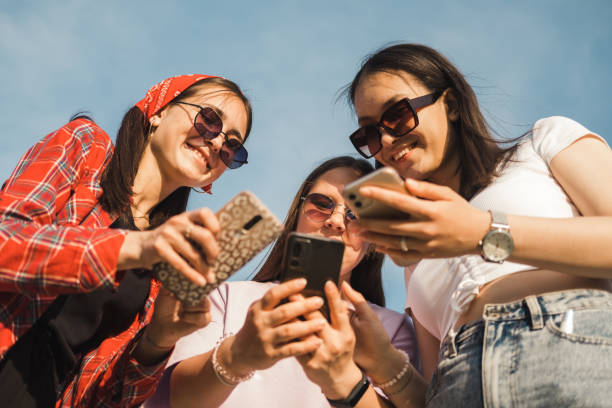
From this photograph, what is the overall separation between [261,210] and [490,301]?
130 cm

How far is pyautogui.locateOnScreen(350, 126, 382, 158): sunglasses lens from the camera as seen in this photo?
3.71 metres

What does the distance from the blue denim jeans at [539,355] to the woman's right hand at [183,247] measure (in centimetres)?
130

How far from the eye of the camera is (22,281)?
2166 millimetres

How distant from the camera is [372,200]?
214 cm

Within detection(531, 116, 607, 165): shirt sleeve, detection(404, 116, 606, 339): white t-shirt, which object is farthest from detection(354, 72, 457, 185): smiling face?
detection(531, 116, 607, 165): shirt sleeve

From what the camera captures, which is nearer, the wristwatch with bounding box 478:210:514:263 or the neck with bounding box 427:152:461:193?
the wristwatch with bounding box 478:210:514:263

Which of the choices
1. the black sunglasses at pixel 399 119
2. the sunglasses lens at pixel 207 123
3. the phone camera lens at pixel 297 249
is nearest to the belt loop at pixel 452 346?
the phone camera lens at pixel 297 249

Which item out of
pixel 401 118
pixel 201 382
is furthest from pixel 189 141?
pixel 201 382

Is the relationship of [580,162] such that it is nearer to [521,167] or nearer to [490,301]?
Result: [521,167]

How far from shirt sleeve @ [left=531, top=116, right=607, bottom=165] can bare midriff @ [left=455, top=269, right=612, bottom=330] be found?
720 mm

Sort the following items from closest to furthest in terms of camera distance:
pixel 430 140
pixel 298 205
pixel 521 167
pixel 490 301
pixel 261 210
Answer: pixel 261 210, pixel 490 301, pixel 521 167, pixel 430 140, pixel 298 205

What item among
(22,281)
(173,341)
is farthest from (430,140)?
(22,281)

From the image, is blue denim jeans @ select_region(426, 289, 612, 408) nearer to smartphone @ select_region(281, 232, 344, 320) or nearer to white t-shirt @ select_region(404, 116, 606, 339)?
white t-shirt @ select_region(404, 116, 606, 339)

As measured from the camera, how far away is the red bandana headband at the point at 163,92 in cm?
425
